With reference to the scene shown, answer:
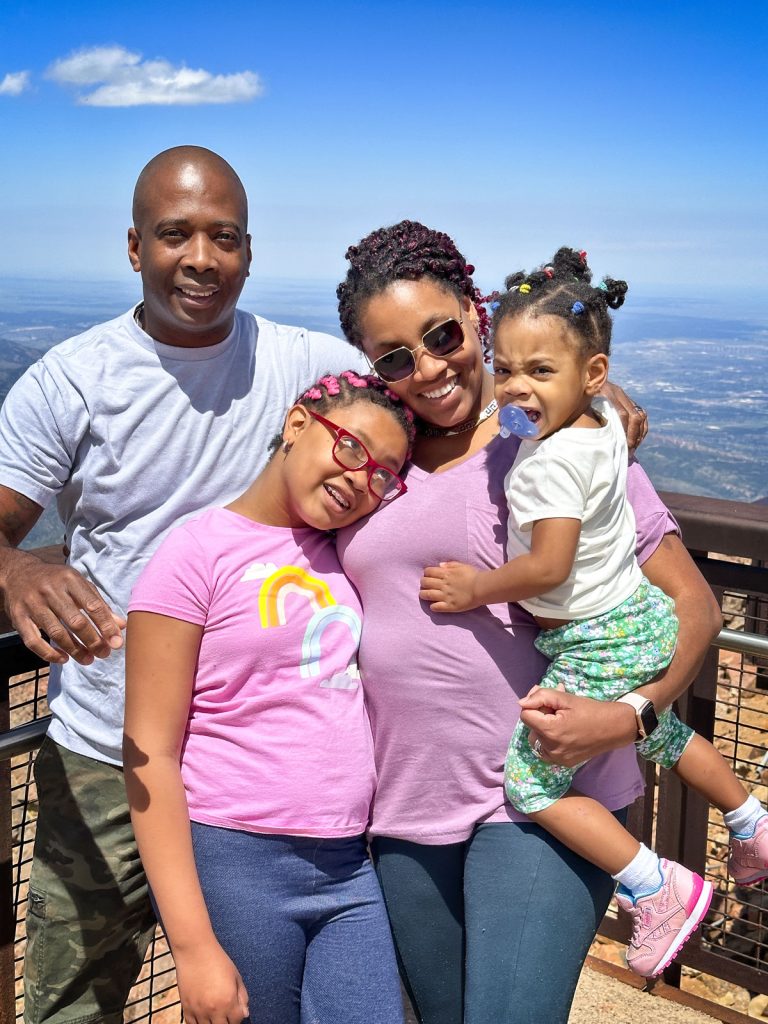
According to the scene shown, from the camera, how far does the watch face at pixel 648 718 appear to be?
1808 millimetres

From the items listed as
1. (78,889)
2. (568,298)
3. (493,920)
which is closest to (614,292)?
(568,298)

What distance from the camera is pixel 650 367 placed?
91.4 metres

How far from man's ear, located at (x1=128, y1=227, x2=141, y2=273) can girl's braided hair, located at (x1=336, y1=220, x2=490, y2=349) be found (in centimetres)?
55

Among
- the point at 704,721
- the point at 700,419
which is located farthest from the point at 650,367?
the point at 704,721

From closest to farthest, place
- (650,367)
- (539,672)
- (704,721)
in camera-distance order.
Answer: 1. (539,672)
2. (704,721)
3. (650,367)

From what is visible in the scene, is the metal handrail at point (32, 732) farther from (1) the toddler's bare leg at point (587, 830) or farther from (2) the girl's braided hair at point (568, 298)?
(2) the girl's braided hair at point (568, 298)

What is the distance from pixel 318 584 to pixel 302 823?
16.7 inches

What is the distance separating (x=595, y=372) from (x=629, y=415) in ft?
0.97

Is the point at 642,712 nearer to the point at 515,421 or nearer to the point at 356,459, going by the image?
the point at 515,421

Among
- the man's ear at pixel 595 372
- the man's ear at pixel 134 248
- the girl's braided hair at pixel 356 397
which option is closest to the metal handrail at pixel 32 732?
the man's ear at pixel 595 372

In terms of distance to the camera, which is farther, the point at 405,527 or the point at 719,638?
the point at 719,638

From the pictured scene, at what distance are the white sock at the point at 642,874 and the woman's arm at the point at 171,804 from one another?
703 millimetres

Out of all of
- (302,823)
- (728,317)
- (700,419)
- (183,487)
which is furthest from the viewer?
(728,317)

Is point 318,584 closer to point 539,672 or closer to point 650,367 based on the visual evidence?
point 539,672
